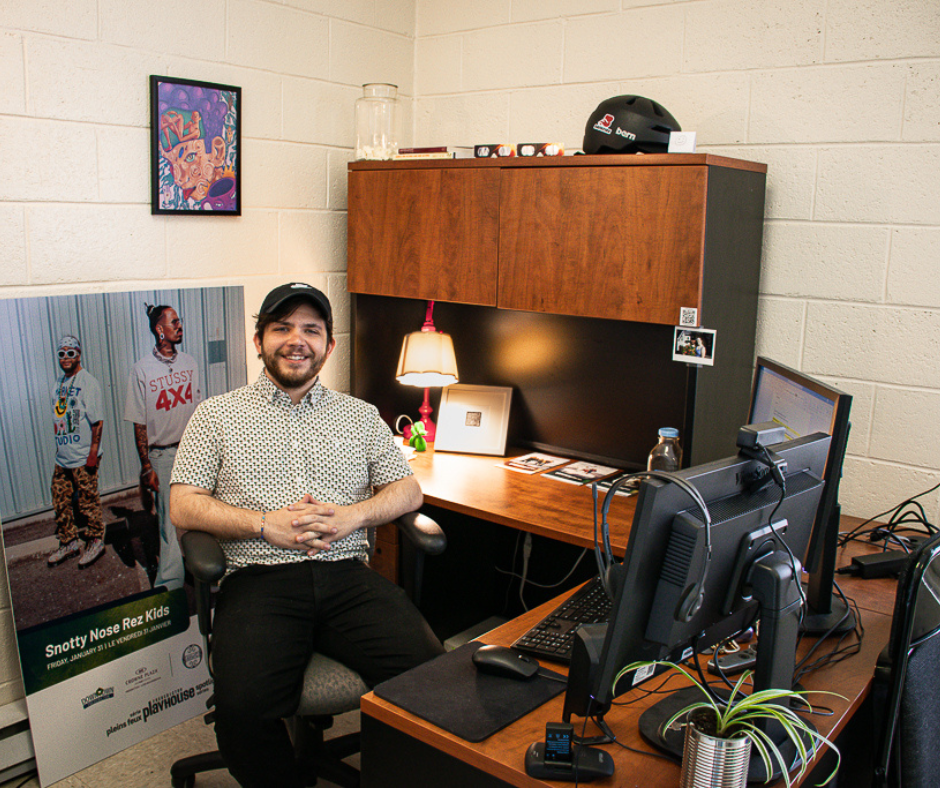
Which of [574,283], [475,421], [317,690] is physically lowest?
[317,690]

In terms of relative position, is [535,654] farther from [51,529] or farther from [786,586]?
[51,529]

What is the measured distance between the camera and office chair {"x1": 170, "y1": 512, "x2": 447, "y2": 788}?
75.5 inches

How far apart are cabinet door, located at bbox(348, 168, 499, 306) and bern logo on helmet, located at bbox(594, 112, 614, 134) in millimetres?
345

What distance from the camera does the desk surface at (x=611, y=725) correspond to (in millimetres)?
1248

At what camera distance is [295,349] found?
232 cm

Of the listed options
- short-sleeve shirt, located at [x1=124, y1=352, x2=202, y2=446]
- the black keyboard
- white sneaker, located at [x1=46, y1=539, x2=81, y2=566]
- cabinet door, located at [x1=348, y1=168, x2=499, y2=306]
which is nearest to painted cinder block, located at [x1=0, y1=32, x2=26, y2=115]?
short-sleeve shirt, located at [x1=124, y1=352, x2=202, y2=446]

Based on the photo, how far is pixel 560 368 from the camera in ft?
9.42

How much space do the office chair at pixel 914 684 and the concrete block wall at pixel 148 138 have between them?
213cm

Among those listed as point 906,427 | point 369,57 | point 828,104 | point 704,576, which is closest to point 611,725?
point 704,576

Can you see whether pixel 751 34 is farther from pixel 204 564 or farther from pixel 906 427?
pixel 204 564

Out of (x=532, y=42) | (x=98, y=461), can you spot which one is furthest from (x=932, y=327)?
(x=98, y=461)

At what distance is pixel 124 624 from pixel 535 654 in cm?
154

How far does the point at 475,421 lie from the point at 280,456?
2.90 ft

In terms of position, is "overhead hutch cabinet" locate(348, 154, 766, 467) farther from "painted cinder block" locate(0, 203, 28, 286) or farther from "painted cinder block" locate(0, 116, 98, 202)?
"painted cinder block" locate(0, 203, 28, 286)
